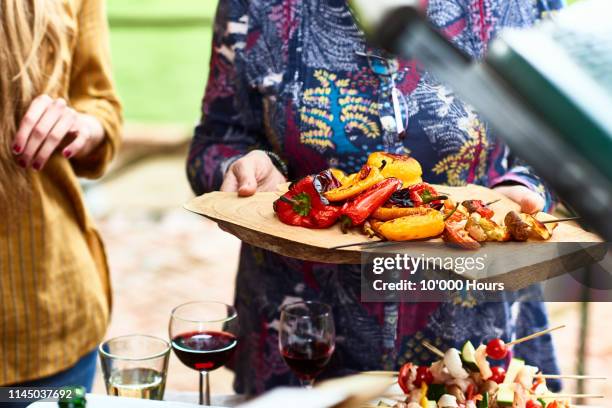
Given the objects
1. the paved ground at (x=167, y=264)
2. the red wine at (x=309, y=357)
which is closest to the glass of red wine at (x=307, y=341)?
the red wine at (x=309, y=357)

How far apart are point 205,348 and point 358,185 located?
1.47 ft

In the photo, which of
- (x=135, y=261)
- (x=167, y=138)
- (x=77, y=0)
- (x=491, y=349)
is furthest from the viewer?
(x=167, y=138)

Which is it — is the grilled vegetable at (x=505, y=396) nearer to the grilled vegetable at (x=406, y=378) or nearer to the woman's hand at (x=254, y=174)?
the grilled vegetable at (x=406, y=378)

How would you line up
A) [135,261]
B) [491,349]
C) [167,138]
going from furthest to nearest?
[167,138]
[135,261]
[491,349]

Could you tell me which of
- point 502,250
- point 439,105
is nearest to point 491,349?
point 502,250

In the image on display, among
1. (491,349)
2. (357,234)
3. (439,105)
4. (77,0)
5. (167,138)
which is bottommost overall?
(167,138)

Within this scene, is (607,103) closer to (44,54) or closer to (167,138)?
(44,54)

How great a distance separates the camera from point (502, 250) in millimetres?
1309

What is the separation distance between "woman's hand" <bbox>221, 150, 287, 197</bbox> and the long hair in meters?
0.49

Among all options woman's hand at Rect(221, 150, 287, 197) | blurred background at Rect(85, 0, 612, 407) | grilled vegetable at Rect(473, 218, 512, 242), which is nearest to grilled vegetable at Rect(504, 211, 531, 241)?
grilled vegetable at Rect(473, 218, 512, 242)

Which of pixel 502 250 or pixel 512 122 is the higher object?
pixel 512 122

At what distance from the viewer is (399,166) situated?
154cm

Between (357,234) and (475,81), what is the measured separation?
104 cm

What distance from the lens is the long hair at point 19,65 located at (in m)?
1.65
